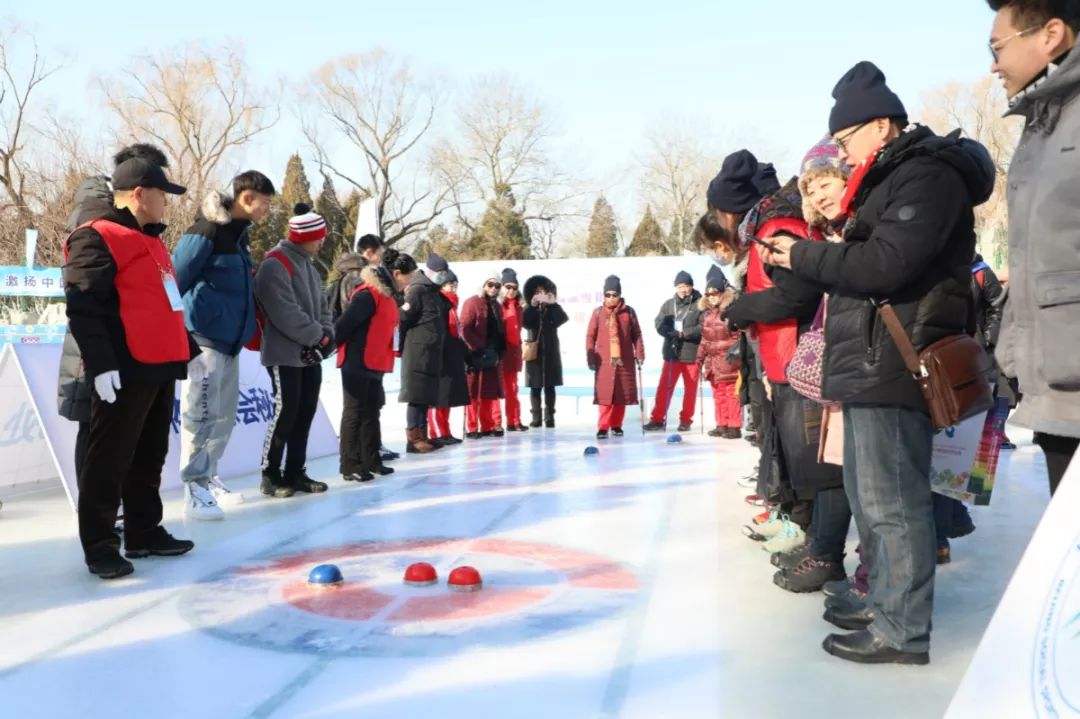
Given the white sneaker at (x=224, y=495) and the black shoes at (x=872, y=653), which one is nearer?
the black shoes at (x=872, y=653)

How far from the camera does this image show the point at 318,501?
6156mm

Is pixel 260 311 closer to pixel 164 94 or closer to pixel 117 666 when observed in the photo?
pixel 117 666

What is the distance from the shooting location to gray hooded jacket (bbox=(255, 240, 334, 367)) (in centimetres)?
607

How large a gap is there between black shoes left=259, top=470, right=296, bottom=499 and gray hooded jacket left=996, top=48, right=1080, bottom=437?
15.8 feet

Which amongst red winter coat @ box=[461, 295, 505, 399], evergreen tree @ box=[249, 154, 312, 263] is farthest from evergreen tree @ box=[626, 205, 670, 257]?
red winter coat @ box=[461, 295, 505, 399]

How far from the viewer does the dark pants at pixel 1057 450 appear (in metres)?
2.32

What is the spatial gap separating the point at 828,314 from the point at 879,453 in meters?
0.45

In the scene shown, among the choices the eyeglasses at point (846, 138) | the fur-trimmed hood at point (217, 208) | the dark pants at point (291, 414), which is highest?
the fur-trimmed hood at point (217, 208)

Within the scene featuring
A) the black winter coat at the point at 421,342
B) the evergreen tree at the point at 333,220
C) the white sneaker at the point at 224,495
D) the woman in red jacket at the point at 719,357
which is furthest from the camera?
the evergreen tree at the point at 333,220

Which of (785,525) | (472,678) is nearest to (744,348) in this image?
(785,525)

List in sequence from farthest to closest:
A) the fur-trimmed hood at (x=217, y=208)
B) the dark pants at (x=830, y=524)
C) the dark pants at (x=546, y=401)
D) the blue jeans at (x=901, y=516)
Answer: the dark pants at (x=546, y=401) < the fur-trimmed hood at (x=217, y=208) < the dark pants at (x=830, y=524) < the blue jeans at (x=901, y=516)

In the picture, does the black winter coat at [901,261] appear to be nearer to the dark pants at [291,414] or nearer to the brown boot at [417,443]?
the dark pants at [291,414]

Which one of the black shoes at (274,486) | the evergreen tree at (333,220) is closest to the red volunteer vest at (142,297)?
the black shoes at (274,486)

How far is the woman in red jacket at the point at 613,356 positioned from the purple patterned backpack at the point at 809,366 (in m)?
6.81
